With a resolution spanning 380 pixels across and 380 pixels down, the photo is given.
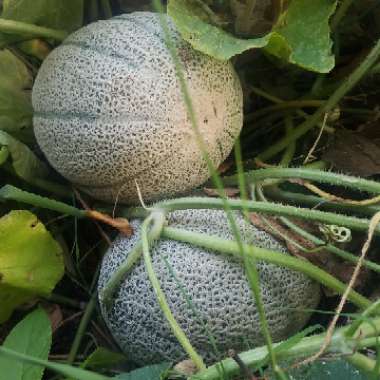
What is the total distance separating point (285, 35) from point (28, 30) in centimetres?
39

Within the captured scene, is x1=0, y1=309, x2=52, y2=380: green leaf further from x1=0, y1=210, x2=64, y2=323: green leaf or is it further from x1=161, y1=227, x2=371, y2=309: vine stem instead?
x1=161, y1=227, x2=371, y2=309: vine stem

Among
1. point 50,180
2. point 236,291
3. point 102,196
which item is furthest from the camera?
point 50,180

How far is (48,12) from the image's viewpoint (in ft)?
3.82

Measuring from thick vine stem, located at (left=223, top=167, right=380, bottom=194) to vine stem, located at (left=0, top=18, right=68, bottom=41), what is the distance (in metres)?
0.35

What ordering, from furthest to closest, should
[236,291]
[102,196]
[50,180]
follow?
1. [50,180]
2. [102,196]
3. [236,291]

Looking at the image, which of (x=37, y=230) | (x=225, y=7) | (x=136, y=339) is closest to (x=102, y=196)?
(x=37, y=230)

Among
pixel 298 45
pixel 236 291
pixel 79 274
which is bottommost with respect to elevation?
pixel 79 274

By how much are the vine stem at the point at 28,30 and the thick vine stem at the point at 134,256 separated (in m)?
0.35

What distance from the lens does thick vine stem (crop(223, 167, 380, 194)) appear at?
0.95 metres

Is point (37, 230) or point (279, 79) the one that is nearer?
point (37, 230)

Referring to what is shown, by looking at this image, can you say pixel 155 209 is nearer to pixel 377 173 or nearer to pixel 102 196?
pixel 102 196

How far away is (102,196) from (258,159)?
26 centimetres

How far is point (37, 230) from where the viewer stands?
106 cm

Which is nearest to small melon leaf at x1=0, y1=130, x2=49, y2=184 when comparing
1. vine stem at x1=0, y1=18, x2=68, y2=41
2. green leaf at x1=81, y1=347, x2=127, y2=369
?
vine stem at x1=0, y1=18, x2=68, y2=41
